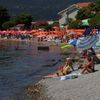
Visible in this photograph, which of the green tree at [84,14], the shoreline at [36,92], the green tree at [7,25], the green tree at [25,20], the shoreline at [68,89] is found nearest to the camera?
the shoreline at [68,89]

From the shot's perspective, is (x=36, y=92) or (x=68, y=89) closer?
(x=68, y=89)

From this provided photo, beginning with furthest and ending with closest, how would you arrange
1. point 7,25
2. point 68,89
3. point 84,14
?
point 7,25, point 84,14, point 68,89

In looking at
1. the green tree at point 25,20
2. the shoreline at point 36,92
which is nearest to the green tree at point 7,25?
the green tree at point 25,20

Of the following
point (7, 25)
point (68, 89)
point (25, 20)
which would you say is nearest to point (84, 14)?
point (7, 25)

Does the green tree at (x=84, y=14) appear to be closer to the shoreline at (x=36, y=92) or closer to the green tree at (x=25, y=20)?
the green tree at (x=25, y=20)

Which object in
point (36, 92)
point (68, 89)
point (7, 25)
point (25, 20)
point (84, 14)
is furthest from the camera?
point (25, 20)

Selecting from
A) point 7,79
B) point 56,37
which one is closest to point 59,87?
point 7,79

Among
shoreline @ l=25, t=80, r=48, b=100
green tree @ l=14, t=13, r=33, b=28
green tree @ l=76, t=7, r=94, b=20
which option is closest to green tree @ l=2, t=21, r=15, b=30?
green tree @ l=14, t=13, r=33, b=28

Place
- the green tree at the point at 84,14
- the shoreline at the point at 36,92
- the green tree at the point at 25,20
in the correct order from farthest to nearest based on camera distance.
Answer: the green tree at the point at 25,20 < the green tree at the point at 84,14 < the shoreline at the point at 36,92

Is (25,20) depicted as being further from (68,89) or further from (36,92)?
(68,89)

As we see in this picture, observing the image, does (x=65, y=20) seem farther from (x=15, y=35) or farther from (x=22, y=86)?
(x=22, y=86)

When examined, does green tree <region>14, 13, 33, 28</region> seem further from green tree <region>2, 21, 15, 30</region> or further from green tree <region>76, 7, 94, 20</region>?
green tree <region>76, 7, 94, 20</region>

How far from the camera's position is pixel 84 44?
28.0 m

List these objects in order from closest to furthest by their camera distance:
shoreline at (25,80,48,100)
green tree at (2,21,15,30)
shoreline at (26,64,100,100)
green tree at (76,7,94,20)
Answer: shoreline at (26,64,100,100) < shoreline at (25,80,48,100) < green tree at (76,7,94,20) < green tree at (2,21,15,30)
